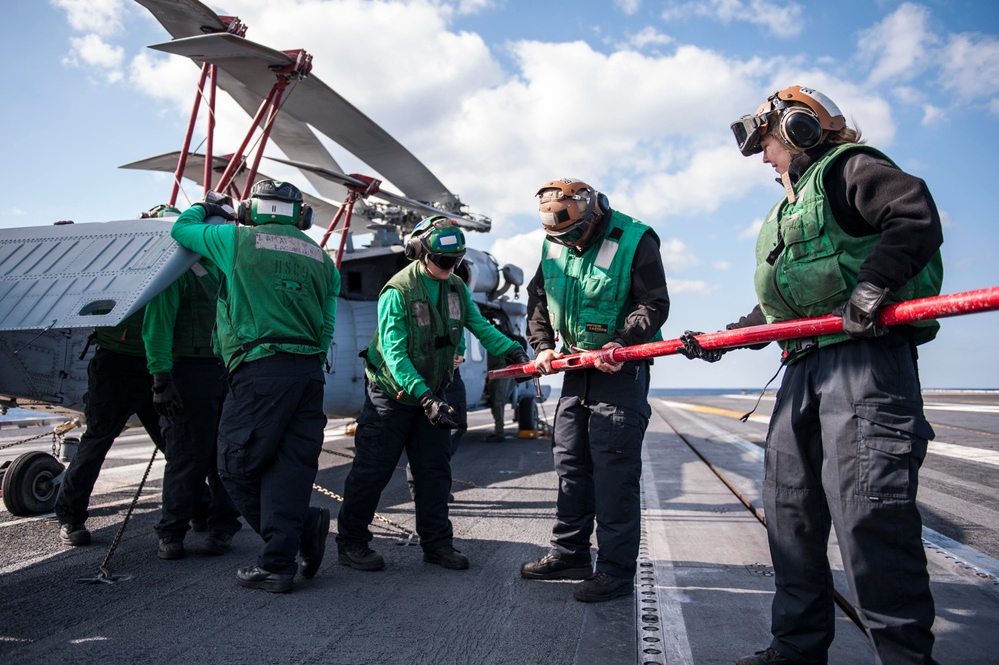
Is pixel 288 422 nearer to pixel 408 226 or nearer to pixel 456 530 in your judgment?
pixel 456 530

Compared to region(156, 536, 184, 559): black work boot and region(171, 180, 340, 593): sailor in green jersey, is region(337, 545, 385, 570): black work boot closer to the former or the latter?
region(171, 180, 340, 593): sailor in green jersey

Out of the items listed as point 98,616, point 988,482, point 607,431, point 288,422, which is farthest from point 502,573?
point 988,482

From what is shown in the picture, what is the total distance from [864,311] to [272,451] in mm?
2823

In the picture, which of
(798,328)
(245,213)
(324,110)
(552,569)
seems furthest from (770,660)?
(324,110)

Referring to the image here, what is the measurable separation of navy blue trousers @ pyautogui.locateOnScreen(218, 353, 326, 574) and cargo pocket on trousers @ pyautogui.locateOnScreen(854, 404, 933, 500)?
103 inches

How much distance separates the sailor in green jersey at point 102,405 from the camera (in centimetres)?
443

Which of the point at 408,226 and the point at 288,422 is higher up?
the point at 408,226

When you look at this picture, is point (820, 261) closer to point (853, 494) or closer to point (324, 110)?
point (853, 494)

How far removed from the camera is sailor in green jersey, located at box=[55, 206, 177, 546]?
4.43 metres

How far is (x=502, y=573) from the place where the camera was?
149 inches

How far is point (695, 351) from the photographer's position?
3092 millimetres

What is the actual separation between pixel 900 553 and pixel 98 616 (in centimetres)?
320

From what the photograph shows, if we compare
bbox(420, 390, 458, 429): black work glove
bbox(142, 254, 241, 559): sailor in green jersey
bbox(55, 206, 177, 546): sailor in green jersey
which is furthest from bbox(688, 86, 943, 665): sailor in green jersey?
bbox(55, 206, 177, 546): sailor in green jersey

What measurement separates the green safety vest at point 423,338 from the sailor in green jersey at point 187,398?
921mm
